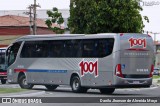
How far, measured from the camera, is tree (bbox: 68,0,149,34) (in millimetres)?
43625

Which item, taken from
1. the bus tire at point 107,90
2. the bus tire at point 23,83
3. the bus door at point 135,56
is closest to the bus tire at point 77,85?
the bus tire at point 107,90

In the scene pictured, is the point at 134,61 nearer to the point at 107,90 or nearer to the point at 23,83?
the point at 107,90

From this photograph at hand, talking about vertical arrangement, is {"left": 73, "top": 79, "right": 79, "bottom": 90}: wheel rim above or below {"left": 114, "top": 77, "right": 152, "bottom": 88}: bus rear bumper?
below

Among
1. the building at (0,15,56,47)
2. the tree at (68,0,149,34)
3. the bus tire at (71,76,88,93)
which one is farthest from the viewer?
the building at (0,15,56,47)

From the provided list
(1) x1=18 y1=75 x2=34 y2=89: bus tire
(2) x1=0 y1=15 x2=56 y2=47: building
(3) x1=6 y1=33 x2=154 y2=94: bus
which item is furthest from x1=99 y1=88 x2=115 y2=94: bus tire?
(2) x1=0 y1=15 x2=56 y2=47: building

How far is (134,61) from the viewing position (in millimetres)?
28812

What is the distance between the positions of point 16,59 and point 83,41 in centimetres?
657

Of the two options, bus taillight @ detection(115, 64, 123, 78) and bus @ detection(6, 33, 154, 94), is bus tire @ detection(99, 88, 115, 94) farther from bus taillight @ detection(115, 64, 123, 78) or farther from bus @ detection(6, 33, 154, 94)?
bus taillight @ detection(115, 64, 123, 78)

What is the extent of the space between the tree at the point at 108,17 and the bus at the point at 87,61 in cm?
1042

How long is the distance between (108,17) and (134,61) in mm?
15500

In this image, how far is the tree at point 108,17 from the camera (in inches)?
1718

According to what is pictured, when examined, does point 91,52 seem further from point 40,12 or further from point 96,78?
point 40,12

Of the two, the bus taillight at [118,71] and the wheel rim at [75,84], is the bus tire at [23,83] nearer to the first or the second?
the wheel rim at [75,84]

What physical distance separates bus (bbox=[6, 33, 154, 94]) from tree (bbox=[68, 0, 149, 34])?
1042cm
